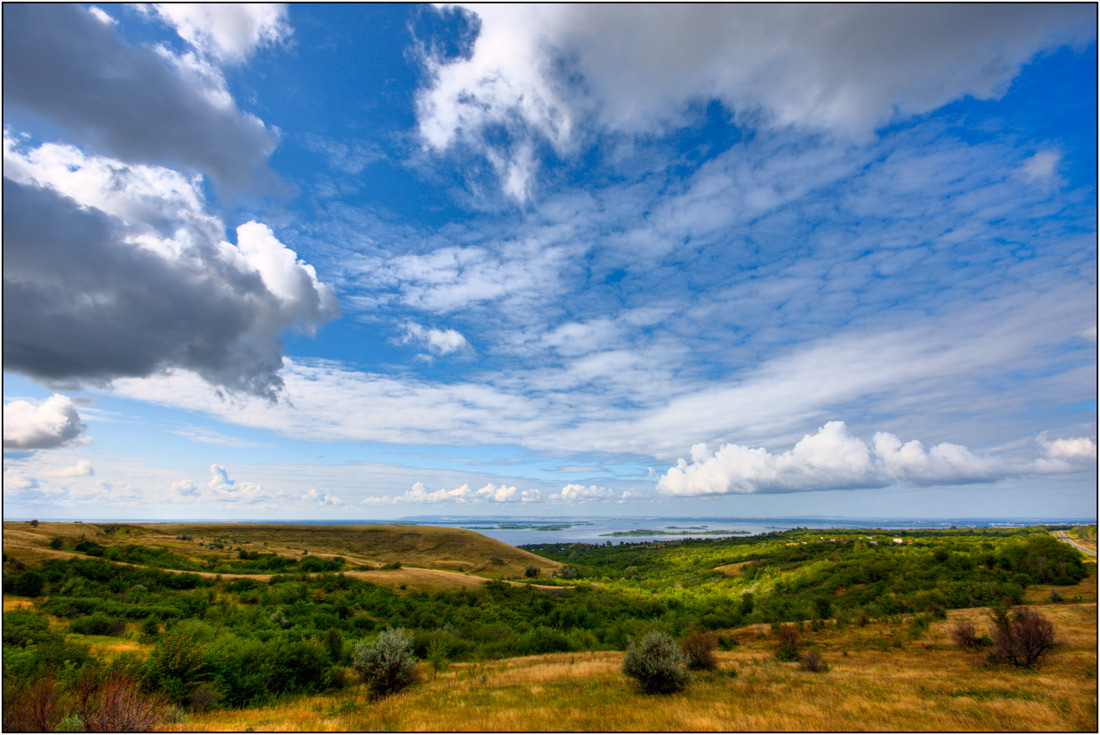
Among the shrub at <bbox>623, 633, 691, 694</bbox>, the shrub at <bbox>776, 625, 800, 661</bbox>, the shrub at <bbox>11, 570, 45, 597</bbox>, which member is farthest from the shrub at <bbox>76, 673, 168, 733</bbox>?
the shrub at <bbox>776, 625, 800, 661</bbox>

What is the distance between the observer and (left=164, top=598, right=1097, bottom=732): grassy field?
1217 centimetres

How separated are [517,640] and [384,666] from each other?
16.1 metres

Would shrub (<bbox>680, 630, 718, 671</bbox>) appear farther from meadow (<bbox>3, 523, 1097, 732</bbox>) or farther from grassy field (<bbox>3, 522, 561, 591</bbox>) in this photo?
grassy field (<bbox>3, 522, 561, 591</bbox>)

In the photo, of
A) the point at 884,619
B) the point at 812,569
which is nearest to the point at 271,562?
the point at 884,619

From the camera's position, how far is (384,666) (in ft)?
56.5

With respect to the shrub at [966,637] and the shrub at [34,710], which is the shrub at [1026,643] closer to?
the shrub at [966,637]

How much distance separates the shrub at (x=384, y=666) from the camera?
17.3 metres

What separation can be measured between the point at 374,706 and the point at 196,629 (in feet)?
33.7

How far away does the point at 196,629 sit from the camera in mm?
19188

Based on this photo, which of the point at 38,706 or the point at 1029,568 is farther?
Answer: the point at 1029,568

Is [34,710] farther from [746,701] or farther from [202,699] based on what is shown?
[746,701]

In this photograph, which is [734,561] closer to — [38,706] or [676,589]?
[676,589]

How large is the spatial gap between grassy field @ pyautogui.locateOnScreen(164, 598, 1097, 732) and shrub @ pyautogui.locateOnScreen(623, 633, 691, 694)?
0.50 m

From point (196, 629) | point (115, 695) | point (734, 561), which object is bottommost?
point (734, 561)
